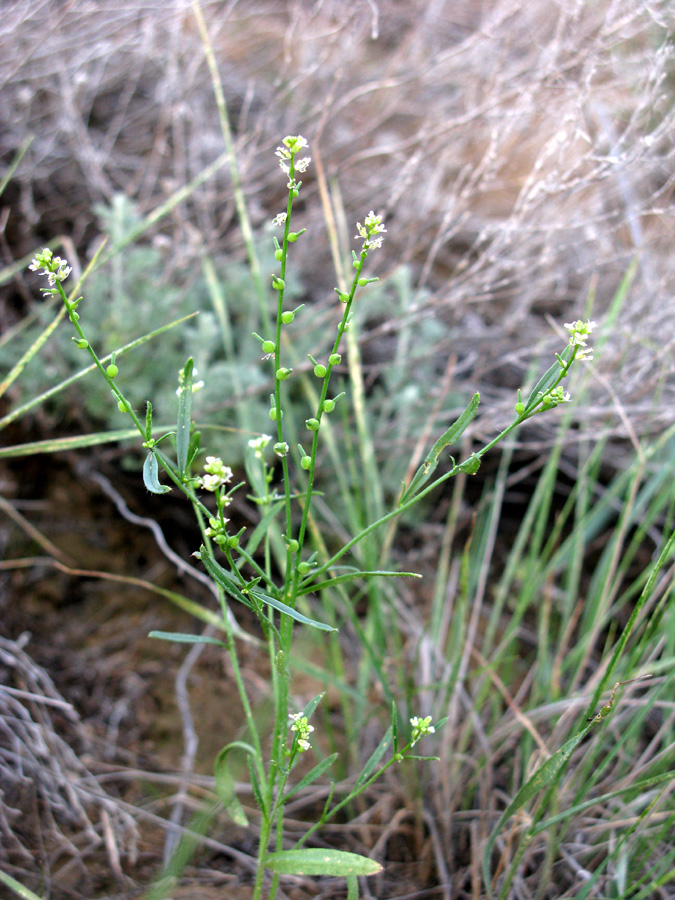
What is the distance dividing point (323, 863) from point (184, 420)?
1.99 ft

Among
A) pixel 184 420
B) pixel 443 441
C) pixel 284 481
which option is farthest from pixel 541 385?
pixel 184 420

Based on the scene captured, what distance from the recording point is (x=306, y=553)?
1884mm

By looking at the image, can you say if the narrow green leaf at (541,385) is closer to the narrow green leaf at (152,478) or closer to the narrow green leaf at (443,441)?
the narrow green leaf at (443,441)

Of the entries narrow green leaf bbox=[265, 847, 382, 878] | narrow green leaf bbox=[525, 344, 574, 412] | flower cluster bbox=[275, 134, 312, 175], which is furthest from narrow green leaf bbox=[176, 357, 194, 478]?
narrow green leaf bbox=[265, 847, 382, 878]

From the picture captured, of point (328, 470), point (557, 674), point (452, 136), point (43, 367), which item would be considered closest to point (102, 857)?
point (557, 674)

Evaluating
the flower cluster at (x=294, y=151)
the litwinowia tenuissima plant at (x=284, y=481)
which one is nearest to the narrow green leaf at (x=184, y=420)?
the litwinowia tenuissima plant at (x=284, y=481)

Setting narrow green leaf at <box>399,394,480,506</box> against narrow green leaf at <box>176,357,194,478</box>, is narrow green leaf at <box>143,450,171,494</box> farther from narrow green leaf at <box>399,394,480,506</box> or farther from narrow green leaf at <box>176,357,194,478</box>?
narrow green leaf at <box>399,394,480,506</box>

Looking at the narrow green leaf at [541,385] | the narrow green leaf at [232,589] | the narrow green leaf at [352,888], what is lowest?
the narrow green leaf at [352,888]

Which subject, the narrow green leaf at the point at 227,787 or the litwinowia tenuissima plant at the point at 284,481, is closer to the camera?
the litwinowia tenuissima plant at the point at 284,481

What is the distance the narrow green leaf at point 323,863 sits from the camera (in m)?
0.84

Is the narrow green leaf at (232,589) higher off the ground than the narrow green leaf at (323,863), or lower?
higher

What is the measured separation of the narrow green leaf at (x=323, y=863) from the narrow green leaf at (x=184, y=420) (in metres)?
0.54

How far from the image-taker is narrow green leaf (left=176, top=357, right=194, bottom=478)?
32.6 inches

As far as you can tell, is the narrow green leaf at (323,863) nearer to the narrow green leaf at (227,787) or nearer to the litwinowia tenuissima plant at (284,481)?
the litwinowia tenuissima plant at (284,481)
